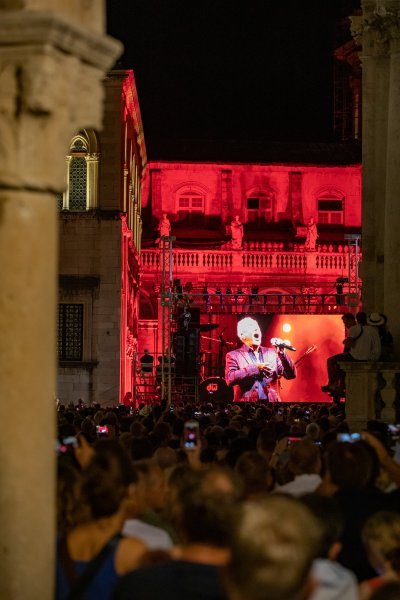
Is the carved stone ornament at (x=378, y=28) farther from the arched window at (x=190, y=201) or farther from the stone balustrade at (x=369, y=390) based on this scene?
the arched window at (x=190, y=201)

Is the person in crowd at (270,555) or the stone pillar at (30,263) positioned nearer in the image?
the person in crowd at (270,555)

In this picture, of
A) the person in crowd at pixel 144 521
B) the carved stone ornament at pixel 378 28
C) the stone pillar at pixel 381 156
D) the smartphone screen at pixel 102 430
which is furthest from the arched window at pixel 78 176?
the person in crowd at pixel 144 521

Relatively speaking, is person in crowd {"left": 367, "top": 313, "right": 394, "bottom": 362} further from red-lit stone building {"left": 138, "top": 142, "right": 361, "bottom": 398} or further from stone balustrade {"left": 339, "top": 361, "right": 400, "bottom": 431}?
red-lit stone building {"left": 138, "top": 142, "right": 361, "bottom": 398}

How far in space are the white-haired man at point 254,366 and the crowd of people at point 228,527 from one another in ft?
120

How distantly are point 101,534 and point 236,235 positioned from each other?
59057 mm

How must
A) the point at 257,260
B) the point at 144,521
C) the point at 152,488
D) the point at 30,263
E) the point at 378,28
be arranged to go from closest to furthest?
the point at 30,263 → the point at 144,521 → the point at 152,488 → the point at 378,28 → the point at 257,260

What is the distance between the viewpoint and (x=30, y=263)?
6.50 meters

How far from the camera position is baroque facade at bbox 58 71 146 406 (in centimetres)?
4553

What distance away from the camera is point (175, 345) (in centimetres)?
4234

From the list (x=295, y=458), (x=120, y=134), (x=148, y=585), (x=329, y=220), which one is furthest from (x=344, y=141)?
(x=148, y=585)

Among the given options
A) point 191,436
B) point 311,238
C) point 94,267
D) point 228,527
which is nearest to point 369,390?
point 191,436

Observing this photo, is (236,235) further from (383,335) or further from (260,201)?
(383,335)

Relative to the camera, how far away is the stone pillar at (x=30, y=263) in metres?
6.32

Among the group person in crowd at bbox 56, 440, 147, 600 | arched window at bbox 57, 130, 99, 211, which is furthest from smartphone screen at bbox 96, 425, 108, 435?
arched window at bbox 57, 130, 99, 211
